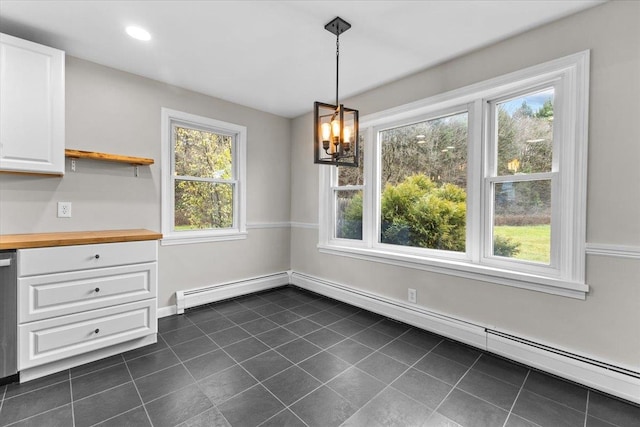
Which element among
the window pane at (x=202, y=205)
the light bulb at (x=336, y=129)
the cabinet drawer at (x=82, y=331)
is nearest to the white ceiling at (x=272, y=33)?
the light bulb at (x=336, y=129)

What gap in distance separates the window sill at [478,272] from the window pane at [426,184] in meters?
0.23

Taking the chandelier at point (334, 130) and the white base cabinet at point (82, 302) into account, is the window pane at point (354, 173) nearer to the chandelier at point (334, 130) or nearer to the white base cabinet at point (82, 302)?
the chandelier at point (334, 130)

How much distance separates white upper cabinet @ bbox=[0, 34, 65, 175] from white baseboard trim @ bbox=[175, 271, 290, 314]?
5.54ft

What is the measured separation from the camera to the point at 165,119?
122 inches

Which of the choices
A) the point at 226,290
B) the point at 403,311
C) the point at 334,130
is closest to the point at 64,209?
the point at 226,290

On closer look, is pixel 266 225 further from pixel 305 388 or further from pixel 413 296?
pixel 305 388

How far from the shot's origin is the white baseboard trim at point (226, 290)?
3205 millimetres

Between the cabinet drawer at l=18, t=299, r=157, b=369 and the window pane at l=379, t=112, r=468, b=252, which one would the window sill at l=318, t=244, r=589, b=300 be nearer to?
the window pane at l=379, t=112, r=468, b=252

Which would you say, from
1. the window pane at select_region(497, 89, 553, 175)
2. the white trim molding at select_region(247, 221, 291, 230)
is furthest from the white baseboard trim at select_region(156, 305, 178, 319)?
the window pane at select_region(497, 89, 553, 175)

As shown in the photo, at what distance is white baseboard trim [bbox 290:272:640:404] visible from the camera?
180 centimetres

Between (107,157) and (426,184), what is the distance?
308cm

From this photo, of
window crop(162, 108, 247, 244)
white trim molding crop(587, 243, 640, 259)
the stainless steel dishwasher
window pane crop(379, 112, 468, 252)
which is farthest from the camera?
window crop(162, 108, 247, 244)

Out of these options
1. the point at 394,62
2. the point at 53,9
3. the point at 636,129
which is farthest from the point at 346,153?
the point at 53,9

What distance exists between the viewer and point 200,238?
341 cm
